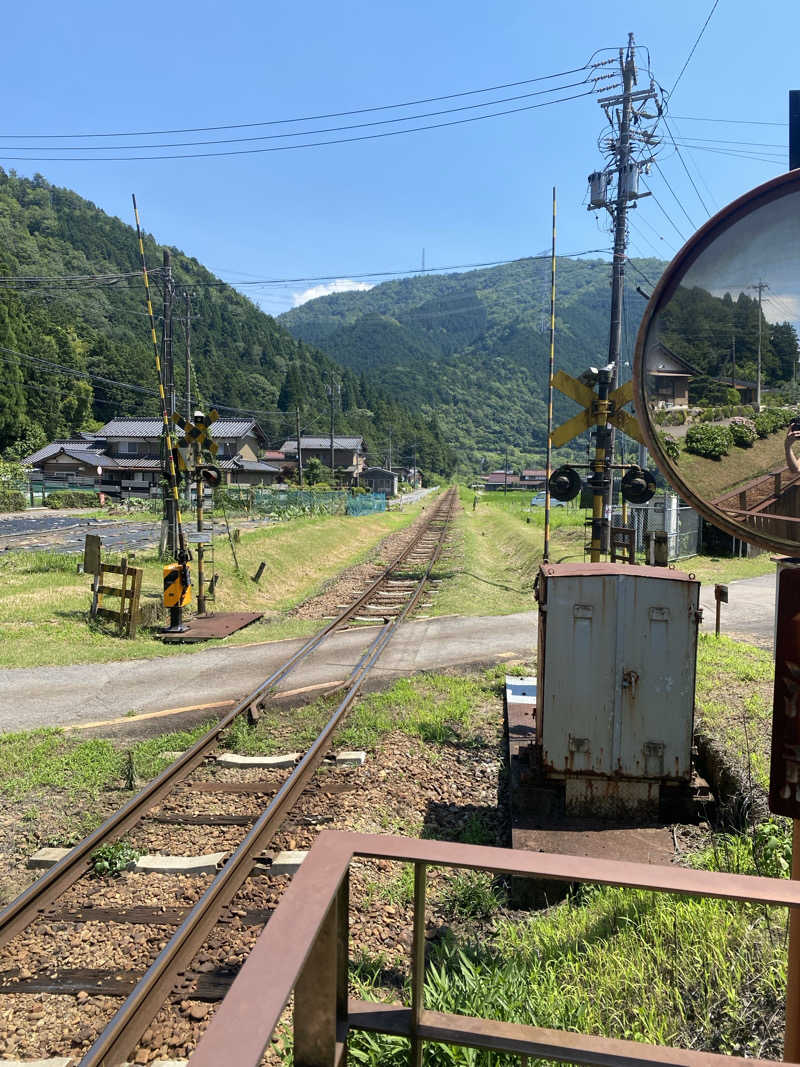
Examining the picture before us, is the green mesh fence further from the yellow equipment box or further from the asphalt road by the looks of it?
the asphalt road

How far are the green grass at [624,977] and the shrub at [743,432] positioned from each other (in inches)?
89.7

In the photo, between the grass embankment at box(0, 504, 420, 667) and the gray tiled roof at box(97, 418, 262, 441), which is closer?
the grass embankment at box(0, 504, 420, 667)

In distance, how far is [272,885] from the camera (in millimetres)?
4492

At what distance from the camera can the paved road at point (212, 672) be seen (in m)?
7.97

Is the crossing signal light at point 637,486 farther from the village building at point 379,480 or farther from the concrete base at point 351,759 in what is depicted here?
the village building at point 379,480

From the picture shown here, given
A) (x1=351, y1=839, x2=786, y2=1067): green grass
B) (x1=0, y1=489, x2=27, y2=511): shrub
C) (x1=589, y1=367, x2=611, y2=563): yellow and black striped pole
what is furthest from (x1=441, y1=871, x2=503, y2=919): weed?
(x1=0, y1=489, x2=27, y2=511): shrub

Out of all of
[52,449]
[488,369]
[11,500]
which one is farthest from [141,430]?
[488,369]

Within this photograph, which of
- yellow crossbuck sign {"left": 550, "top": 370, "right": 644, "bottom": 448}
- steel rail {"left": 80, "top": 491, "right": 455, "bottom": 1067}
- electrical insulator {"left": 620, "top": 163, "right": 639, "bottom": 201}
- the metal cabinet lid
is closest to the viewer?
steel rail {"left": 80, "top": 491, "right": 455, "bottom": 1067}

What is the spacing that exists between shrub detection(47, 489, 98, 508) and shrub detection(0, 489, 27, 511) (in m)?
2.28

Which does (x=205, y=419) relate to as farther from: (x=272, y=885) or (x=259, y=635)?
(x=272, y=885)

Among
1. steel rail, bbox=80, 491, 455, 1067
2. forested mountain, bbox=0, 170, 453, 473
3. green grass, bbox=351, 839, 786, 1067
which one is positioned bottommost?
steel rail, bbox=80, 491, 455, 1067

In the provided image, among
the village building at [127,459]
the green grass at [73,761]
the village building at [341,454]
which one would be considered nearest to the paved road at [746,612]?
the green grass at [73,761]

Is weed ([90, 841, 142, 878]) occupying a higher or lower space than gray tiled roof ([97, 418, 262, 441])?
lower

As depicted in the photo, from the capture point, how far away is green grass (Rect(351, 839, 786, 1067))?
271cm
